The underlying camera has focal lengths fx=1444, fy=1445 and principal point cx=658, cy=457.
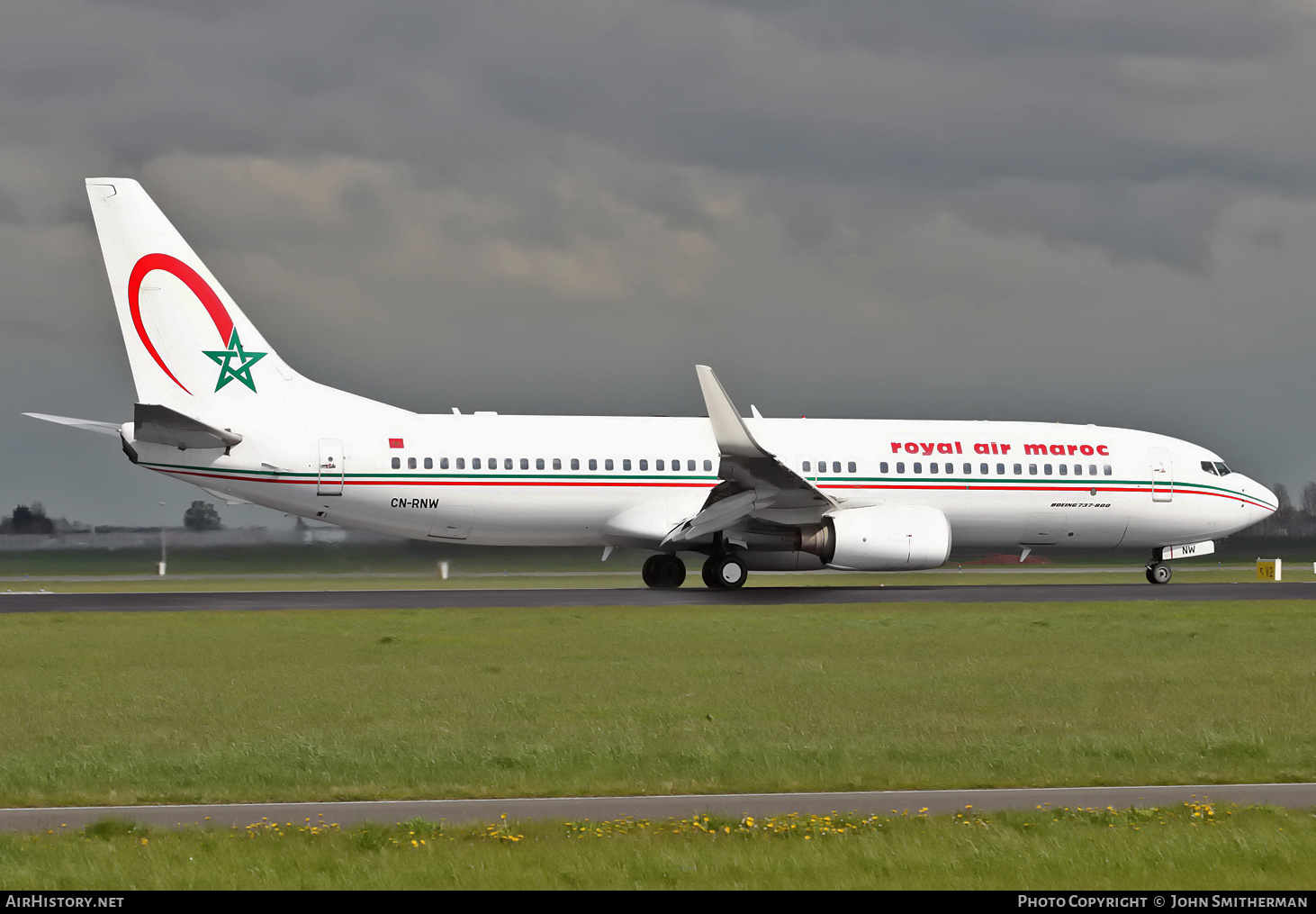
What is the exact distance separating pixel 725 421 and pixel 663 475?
12.5 feet

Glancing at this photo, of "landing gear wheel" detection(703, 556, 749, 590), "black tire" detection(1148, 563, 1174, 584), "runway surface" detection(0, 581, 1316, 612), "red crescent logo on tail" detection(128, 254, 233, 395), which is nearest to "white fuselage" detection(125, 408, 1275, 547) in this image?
"black tire" detection(1148, 563, 1174, 584)

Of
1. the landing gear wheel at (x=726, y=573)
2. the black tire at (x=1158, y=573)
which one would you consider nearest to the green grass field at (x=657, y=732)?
the landing gear wheel at (x=726, y=573)

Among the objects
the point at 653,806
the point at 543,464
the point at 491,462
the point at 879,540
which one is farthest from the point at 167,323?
the point at 653,806

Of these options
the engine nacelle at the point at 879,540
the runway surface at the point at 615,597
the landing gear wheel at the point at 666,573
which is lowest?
the runway surface at the point at 615,597

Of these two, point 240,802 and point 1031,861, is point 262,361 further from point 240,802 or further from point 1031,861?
point 1031,861

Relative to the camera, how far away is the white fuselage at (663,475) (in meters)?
32.9

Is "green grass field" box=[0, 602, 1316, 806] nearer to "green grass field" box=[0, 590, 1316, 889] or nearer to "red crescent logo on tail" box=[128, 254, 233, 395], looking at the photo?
"green grass field" box=[0, 590, 1316, 889]

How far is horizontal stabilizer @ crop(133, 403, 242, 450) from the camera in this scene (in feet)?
101

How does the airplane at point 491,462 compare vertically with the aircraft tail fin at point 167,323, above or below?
below

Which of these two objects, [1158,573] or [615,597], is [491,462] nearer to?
[615,597]

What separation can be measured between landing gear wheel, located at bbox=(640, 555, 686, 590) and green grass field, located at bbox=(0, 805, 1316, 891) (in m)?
27.1

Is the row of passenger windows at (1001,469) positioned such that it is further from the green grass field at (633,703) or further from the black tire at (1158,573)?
the green grass field at (633,703)

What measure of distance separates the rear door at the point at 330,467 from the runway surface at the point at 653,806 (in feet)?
71.5
